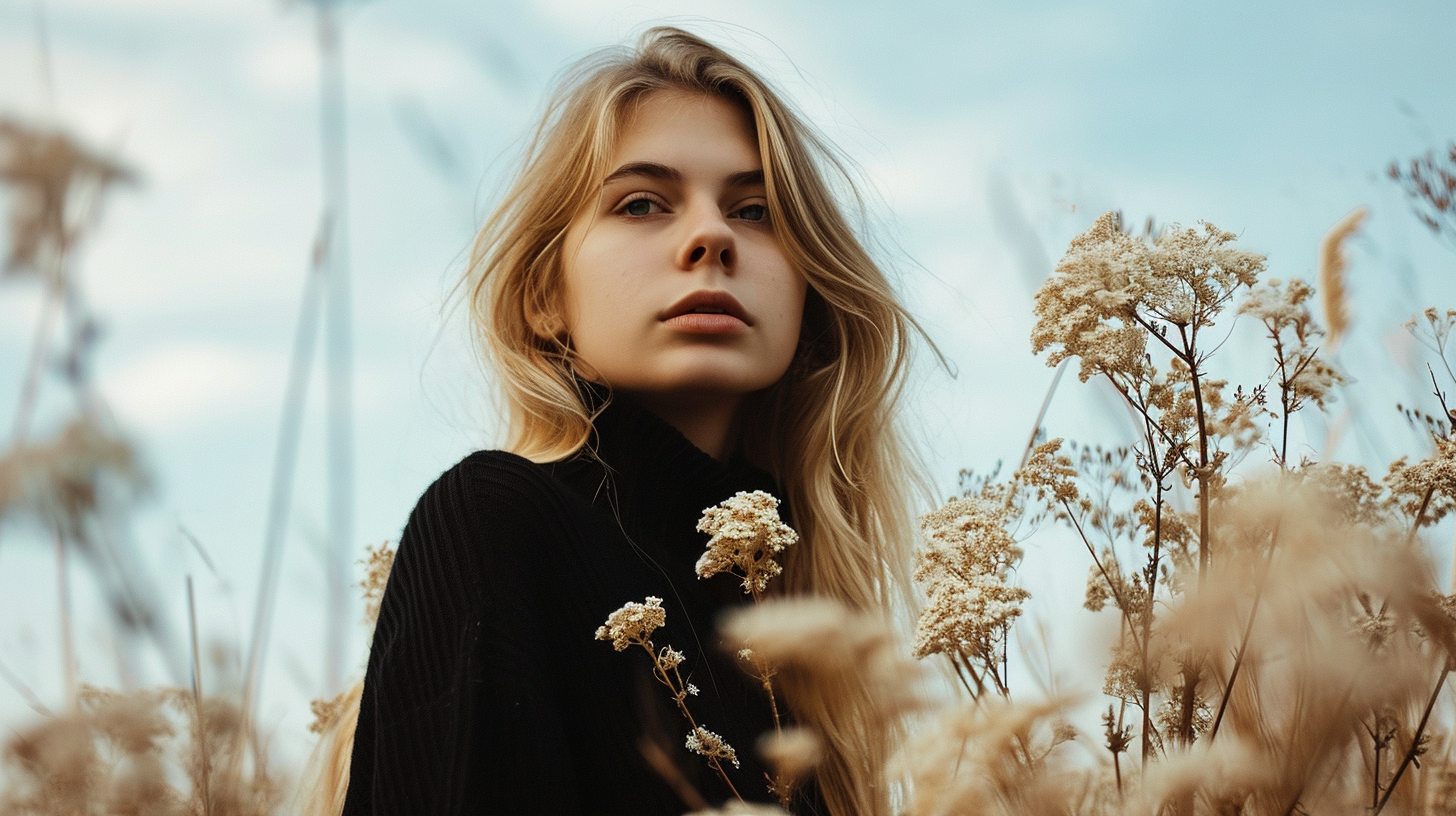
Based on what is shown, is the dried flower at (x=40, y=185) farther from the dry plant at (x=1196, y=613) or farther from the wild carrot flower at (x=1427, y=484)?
the wild carrot flower at (x=1427, y=484)

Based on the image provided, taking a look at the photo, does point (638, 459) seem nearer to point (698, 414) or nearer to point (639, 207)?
point (698, 414)

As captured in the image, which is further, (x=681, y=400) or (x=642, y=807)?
(x=681, y=400)

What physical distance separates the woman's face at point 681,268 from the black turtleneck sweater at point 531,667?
257mm

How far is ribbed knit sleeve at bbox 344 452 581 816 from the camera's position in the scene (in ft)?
4.92

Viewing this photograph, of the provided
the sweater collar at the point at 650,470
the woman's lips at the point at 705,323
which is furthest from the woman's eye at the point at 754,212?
the sweater collar at the point at 650,470

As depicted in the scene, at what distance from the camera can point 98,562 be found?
4.34 feet

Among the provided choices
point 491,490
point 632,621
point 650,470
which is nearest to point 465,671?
point 491,490

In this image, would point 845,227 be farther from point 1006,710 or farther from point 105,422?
point 1006,710

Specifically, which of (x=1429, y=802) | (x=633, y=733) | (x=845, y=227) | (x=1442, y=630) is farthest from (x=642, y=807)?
(x=845, y=227)

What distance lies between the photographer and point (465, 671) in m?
1.56

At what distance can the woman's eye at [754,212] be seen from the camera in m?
2.37

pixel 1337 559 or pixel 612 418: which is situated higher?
pixel 612 418

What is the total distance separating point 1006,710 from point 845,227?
1.87 meters

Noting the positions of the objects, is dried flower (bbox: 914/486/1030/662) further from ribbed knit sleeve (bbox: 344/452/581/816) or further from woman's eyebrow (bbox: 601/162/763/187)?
woman's eyebrow (bbox: 601/162/763/187)
